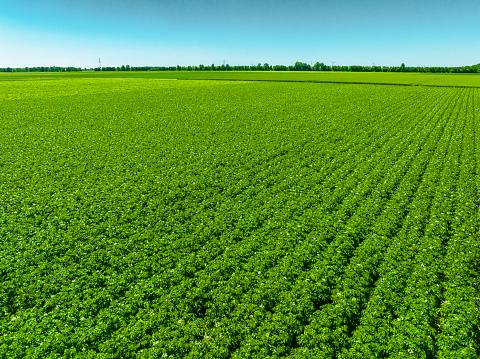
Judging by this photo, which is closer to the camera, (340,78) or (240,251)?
(240,251)

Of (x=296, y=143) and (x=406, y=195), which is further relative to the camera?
(x=296, y=143)

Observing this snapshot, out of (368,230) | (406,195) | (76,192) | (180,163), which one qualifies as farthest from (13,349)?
(406,195)

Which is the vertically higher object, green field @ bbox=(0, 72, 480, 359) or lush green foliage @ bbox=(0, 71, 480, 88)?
lush green foliage @ bbox=(0, 71, 480, 88)

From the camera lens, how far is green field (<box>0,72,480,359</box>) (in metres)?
7.91

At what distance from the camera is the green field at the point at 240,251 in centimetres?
791

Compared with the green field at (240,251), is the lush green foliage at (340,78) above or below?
above

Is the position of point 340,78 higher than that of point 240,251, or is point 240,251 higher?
point 340,78

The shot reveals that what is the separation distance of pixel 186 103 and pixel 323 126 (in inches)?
1059

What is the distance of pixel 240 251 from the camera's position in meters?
11.4

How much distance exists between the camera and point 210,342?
25.5ft

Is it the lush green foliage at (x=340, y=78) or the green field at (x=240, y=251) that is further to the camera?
the lush green foliage at (x=340, y=78)

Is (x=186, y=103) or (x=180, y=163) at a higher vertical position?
(x=186, y=103)

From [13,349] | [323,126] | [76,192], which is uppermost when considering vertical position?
[323,126]

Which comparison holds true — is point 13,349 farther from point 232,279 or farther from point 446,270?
point 446,270
